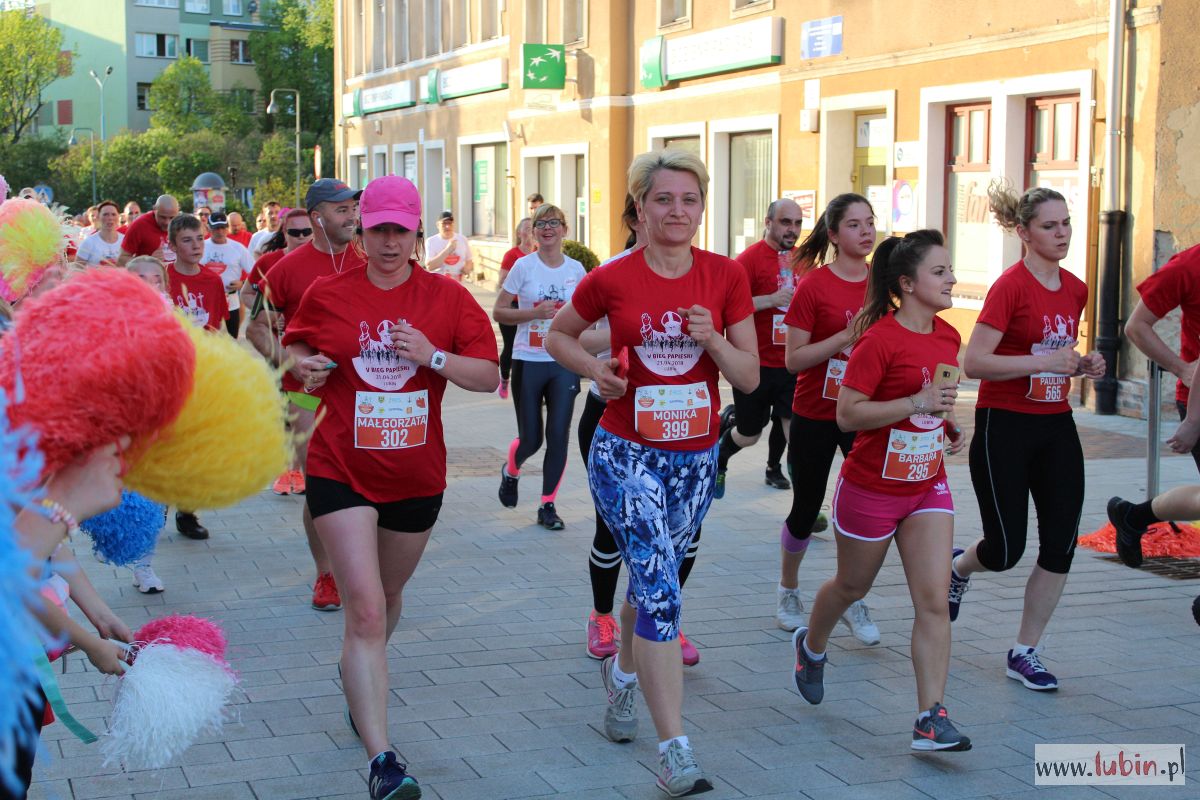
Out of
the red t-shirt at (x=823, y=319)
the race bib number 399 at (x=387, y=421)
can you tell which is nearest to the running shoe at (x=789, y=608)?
the red t-shirt at (x=823, y=319)

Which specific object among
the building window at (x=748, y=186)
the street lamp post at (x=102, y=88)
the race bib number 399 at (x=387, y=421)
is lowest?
the race bib number 399 at (x=387, y=421)

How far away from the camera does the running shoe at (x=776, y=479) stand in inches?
394

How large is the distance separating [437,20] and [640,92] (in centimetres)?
1318

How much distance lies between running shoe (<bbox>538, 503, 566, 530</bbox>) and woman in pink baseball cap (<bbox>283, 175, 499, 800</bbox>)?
12.8 feet

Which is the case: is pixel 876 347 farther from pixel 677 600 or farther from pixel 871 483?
pixel 677 600

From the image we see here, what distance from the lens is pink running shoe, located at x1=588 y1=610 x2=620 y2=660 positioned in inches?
227

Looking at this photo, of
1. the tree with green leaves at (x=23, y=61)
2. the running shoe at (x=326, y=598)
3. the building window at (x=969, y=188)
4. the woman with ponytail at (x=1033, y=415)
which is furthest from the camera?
the tree with green leaves at (x=23, y=61)

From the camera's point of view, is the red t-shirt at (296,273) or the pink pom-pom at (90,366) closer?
the pink pom-pom at (90,366)

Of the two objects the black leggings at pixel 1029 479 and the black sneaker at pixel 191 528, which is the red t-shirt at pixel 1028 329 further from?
the black sneaker at pixel 191 528

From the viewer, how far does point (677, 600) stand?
4.38 metres

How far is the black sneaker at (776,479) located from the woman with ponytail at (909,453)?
5008 mm

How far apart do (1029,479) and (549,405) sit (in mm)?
3729

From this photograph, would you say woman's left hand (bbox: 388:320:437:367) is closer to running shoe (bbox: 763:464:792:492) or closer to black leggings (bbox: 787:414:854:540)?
black leggings (bbox: 787:414:854:540)

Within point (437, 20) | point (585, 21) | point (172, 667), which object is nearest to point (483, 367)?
point (172, 667)
